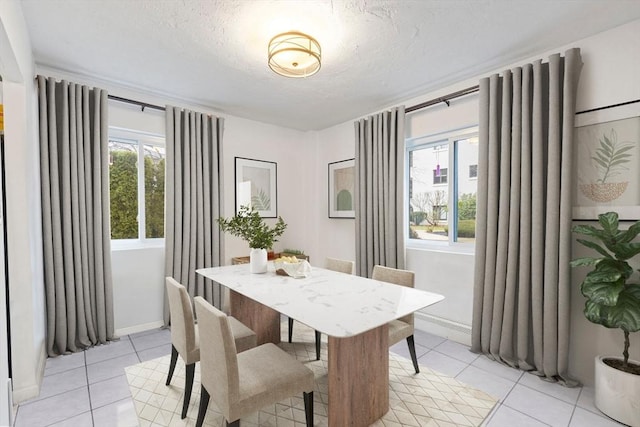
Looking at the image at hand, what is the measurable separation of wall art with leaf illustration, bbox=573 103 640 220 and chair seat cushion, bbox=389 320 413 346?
1528 millimetres

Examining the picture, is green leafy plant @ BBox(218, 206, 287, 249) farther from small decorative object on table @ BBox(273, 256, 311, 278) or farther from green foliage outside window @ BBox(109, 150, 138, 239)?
green foliage outside window @ BBox(109, 150, 138, 239)

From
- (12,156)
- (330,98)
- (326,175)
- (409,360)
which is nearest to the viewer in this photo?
(12,156)

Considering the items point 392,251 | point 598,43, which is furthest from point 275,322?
point 598,43

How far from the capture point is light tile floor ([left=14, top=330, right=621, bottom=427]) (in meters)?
1.89

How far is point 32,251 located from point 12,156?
2.18 ft

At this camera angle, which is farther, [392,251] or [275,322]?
[392,251]

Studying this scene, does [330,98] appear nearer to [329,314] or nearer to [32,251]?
[329,314]

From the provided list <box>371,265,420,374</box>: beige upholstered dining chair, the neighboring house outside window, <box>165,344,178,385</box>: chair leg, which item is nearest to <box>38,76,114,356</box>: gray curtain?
<box>165,344,178,385</box>: chair leg

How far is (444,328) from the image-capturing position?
3.20 meters

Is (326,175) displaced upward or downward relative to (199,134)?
downward

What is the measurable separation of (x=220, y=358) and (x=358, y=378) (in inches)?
29.8

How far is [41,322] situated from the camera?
248 cm

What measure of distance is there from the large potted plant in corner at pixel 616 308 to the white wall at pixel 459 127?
0.29 m

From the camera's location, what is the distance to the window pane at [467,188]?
10.1 ft
